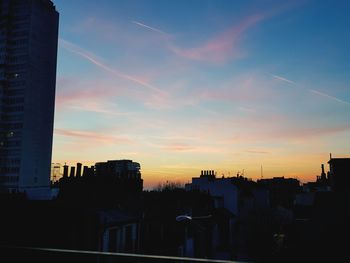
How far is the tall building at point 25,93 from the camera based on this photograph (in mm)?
93500

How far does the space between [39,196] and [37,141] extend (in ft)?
287

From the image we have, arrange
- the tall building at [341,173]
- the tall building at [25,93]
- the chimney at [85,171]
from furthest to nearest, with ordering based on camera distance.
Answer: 1. the tall building at [25,93]
2. the tall building at [341,173]
3. the chimney at [85,171]

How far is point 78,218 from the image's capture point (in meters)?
15.9

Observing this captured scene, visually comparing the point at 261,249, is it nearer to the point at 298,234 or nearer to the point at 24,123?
the point at 298,234

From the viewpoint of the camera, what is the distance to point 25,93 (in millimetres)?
97688

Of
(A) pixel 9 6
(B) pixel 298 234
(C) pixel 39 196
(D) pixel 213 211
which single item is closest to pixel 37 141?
(A) pixel 9 6

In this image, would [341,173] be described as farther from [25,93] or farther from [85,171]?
[25,93]

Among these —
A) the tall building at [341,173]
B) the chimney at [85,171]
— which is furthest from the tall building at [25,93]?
the tall building at [341,173]

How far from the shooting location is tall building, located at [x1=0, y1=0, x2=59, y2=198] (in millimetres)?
93500

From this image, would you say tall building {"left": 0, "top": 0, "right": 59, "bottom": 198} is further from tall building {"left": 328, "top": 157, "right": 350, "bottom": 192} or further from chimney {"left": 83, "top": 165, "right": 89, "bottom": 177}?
tall building {"left": 328, "top": 157, "right": 350, "bottom": 192}

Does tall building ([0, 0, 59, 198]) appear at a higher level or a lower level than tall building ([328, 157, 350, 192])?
higher

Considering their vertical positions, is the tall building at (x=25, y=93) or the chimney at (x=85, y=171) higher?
the tall building at (x=25, y=93)

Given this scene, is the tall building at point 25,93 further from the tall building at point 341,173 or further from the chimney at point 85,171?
the tall building at point 341,173

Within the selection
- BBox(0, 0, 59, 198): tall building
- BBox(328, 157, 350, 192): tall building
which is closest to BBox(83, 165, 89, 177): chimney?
BBox(328, 157, 350, 192): tall building
